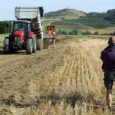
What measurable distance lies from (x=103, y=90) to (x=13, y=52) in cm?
1976

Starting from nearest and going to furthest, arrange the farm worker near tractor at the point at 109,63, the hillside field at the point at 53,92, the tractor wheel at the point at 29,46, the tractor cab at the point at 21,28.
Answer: the hillside field at the point at 53,92 < the farm worker near tractor at the point at 109,63 < the tractor wheel at the point at 29,46 < the tractor cab at the point at 21,28

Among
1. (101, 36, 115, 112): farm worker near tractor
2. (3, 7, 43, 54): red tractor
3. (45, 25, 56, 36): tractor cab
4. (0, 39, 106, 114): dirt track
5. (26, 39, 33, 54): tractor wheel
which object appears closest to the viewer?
(101, 36, 115, 112): farm worker near tractor

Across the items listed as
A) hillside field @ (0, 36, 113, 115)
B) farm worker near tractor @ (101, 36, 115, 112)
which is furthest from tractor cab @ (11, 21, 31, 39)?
farm worker near tractor @ (101, 36, 115, 112)

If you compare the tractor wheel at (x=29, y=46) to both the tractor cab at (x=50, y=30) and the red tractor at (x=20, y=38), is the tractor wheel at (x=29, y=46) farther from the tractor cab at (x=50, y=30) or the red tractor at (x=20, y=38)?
the tractor cab at (x=50, y=30)

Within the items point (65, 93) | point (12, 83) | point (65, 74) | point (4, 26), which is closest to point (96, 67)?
point (65, 74)

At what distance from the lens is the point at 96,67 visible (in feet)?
66.9

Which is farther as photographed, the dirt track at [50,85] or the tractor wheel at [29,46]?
the tractor wheel at [29,46]

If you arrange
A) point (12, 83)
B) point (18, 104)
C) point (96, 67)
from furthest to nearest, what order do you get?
point (96, 67)
point (12, 83)
point (18, 104)

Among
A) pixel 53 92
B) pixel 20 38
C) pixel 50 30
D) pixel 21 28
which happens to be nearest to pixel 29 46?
pixel 20 38

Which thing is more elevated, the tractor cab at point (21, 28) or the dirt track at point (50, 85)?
the tractor cab at point (21, 28)

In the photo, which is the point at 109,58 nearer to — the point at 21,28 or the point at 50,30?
the point at 21,28

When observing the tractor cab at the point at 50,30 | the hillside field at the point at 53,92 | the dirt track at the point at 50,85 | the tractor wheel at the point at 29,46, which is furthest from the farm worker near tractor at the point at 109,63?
the tractor cab at the point at 50,30

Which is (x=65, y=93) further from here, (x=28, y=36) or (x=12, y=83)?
(x=28, y=36)

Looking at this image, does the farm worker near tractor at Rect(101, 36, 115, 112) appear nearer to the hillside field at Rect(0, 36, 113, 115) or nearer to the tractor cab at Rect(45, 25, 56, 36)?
the hillside field at Rect(0, 36, 113, 115)
